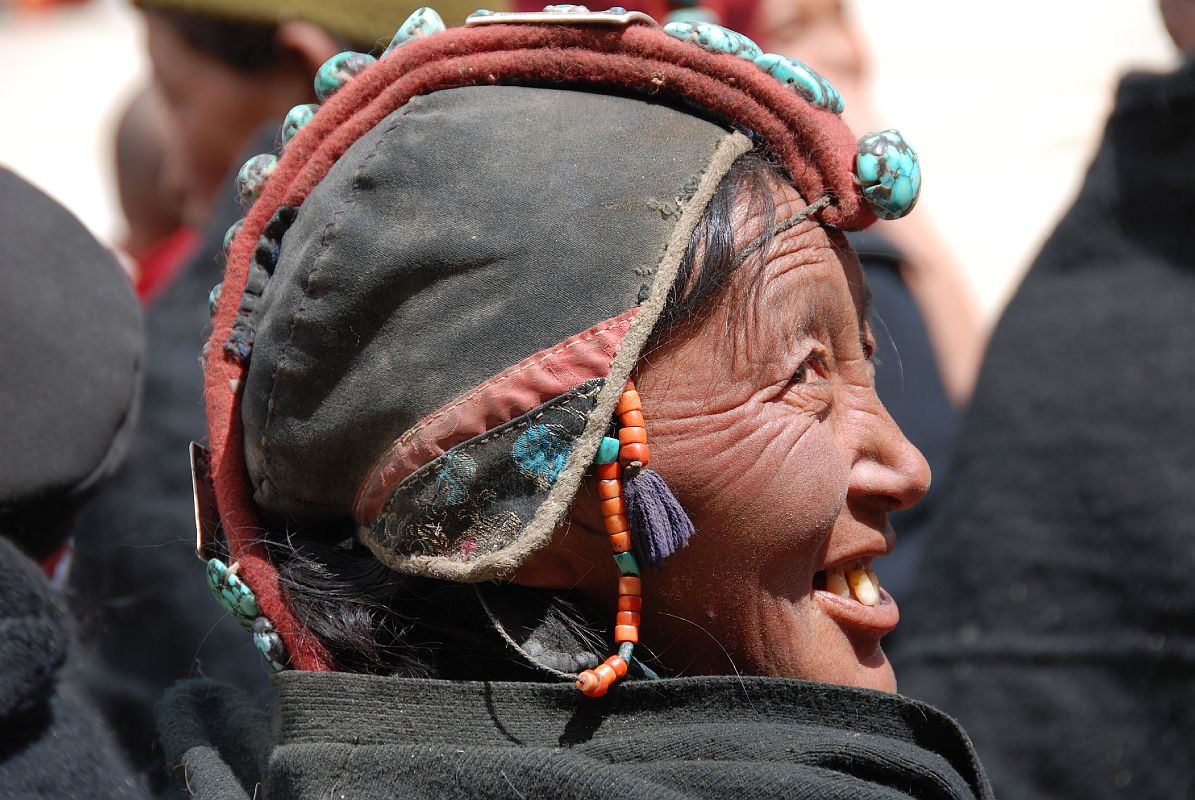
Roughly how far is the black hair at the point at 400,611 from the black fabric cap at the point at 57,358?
539 mm

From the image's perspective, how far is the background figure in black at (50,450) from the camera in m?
1.96

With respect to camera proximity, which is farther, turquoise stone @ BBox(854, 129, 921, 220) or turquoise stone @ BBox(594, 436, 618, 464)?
turquoise stone @ BBox(854, 129, 921, 220)

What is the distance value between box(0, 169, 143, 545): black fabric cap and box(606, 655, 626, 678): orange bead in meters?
1.09

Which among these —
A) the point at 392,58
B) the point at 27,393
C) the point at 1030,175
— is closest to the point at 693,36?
the point at 392,58

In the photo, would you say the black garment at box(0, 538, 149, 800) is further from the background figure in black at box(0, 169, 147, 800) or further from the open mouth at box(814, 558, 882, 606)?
the open mouth at box(814, 558, 882, 606)

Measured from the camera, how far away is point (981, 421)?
11.1 ft

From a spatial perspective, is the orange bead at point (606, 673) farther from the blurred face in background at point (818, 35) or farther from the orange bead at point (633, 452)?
the blurred face in background at point (818, 35)

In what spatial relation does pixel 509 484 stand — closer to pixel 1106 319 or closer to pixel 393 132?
pixel 393 132

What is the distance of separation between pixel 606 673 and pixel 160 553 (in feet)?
6.85

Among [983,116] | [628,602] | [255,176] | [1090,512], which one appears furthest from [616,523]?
[983,116]

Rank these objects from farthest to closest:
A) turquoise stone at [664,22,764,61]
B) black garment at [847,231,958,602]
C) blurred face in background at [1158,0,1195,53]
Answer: black garment at [847,231,958,602], blurred face in background at [1158,0,1195,53], turquoise stone at [664,22,764,61]

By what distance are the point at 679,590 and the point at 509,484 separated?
30cm

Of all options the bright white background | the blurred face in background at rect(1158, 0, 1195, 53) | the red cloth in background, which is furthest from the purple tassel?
the bright white background

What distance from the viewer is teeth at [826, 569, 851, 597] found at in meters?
1.84
